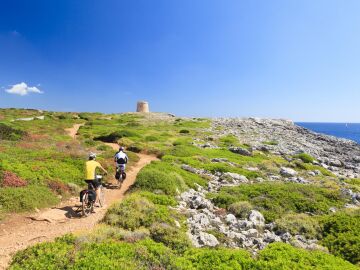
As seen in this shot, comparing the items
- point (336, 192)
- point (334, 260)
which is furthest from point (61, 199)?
point (336, 192)

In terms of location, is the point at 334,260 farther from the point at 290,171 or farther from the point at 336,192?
the point at 290,171

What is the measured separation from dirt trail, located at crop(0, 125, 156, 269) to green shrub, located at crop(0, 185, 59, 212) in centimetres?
53

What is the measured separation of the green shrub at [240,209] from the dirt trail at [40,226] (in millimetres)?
6925

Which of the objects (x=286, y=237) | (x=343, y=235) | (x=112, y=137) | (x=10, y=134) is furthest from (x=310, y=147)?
(x=10, y=134)

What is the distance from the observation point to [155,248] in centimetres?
1007

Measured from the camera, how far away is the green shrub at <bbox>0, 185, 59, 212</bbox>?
14211mm

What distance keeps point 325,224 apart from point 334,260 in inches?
142

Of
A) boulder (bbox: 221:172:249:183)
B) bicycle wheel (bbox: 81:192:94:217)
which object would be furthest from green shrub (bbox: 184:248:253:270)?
boulder (bbox: 221:172:249:183)

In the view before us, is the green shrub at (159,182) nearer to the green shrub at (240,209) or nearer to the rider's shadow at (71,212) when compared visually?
the green shrub at (240,209)

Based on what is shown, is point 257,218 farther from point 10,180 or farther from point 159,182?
point 10,180

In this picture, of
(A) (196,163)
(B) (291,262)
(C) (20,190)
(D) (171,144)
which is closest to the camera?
(B) (291,262)

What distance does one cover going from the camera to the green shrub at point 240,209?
15516 mm

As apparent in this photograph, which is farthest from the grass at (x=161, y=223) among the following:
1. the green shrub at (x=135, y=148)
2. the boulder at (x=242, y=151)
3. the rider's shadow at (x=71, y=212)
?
the boulder at (x=242, y=151)

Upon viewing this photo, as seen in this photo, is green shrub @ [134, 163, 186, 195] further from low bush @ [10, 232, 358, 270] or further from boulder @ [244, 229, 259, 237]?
low bush @ [10, 232, 358, 270]
